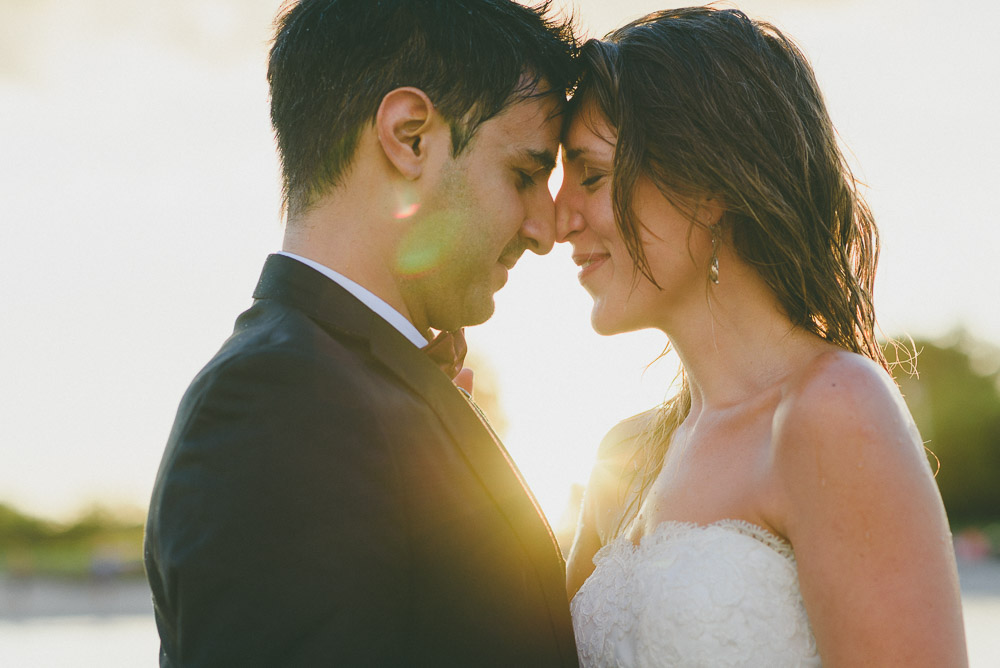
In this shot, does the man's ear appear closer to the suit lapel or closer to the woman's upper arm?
the suit lapel

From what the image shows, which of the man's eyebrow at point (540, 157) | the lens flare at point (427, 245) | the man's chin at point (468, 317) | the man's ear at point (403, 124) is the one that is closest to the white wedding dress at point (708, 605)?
the man's chin at point (468, 317)

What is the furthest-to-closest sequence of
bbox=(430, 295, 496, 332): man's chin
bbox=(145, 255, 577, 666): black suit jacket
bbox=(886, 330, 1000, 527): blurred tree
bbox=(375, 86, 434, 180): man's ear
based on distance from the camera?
bbox=(886, 330, 1000, 527): blurred tree → bbox=(430, 295, 496, 332): man's chin → bbox=(375, 86, 434, 180): man's ear → bbox=(145, 255, 577, 666): black suit jacket

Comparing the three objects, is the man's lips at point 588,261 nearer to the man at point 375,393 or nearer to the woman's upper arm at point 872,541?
the man at point 375,393

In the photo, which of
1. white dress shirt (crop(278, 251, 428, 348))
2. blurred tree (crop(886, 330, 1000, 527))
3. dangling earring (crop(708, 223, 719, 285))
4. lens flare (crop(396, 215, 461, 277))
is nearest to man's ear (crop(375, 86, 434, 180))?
lens flare (crop(396, 215, 461, 277))

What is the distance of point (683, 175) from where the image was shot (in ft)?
12.1

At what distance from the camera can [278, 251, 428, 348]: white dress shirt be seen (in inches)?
119

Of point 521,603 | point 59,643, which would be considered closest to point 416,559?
point 521,603

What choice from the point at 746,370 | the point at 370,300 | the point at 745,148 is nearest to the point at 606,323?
the point at 746,370

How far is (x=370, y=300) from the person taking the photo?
3092 millimetres

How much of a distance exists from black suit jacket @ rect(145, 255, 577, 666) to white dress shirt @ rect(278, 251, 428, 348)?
6 cm

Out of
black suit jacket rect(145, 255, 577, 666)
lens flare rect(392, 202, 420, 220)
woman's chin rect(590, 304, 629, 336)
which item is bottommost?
black suit jacket rect(145, 255, 577, 666)

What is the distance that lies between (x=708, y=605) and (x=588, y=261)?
1.54 meters

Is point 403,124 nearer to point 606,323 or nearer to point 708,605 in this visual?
point 606,323

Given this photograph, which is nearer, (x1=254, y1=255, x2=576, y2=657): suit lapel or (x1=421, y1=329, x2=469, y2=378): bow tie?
(x1=254, y1=255, x2=576, y2=657): suit lapel
